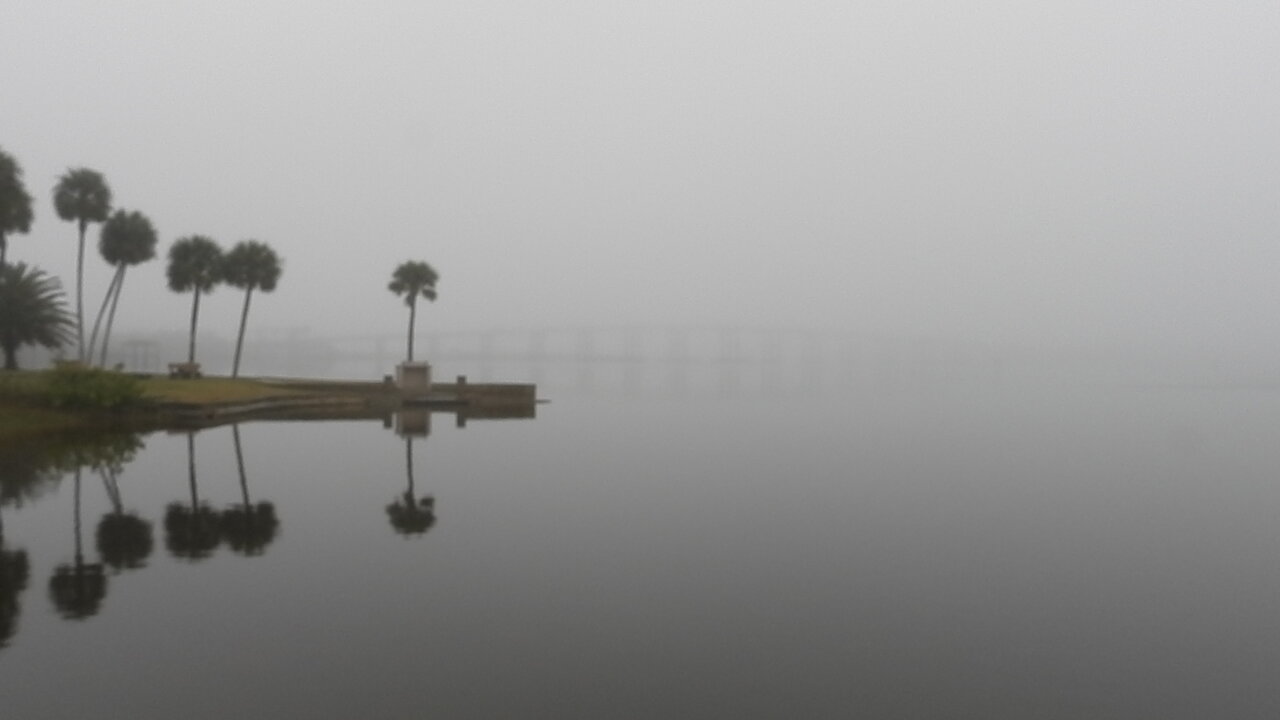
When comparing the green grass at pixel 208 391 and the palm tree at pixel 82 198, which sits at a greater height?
the palm tree at pixel 82 198

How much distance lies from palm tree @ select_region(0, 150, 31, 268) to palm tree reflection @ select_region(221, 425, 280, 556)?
94.5ft

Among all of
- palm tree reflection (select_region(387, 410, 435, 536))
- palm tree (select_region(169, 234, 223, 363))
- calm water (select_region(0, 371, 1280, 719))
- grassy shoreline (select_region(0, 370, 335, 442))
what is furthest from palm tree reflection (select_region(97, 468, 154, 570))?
palm tree (select_region(169, 234, 223, 363))

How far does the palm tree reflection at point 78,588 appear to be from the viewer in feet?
29.5

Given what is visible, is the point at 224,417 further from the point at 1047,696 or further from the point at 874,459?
the point at 1047,696

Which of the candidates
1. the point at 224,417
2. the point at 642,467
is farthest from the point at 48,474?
the point at 224,417

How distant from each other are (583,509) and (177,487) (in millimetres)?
7120

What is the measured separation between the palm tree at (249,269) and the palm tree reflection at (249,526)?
39906 mm

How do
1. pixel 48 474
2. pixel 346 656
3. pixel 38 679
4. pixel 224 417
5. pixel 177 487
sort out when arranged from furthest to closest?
pixel 224 417
pixel 48 474
pixel 177 487
pixel 346 656
pixel 38 679

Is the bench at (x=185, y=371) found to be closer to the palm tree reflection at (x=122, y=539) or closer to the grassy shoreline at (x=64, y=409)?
the grassy shoreline at (x=64, y=409)

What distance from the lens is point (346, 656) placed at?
796 cm

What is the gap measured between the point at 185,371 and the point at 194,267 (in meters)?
8.72

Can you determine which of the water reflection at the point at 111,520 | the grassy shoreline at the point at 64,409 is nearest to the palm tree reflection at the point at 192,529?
the water reflection at the point at 111,520

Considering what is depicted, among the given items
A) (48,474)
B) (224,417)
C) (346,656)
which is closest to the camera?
(346,656)

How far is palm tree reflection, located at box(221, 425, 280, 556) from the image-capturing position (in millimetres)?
12062
